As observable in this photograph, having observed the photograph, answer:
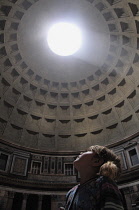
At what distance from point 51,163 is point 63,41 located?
14193 millimetres

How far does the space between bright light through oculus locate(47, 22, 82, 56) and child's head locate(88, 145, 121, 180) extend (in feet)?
57.7

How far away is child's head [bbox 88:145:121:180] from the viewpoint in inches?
94.0

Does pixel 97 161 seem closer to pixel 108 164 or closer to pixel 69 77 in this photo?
pixel 108 164

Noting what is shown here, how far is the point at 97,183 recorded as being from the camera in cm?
219

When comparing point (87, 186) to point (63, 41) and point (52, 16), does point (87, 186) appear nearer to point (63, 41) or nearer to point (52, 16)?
point (52, 16)

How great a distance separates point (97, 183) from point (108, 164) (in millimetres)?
400

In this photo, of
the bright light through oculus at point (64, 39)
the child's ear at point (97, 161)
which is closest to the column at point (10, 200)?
the child's ear at point (97, 161)

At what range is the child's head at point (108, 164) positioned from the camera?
2388 millimetres

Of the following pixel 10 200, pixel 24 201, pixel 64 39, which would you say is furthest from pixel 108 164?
pixel 64 39

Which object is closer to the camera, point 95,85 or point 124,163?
point 124,163

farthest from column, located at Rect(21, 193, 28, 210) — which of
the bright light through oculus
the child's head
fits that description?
the bright light through oculus

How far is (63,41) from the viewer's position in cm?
1997

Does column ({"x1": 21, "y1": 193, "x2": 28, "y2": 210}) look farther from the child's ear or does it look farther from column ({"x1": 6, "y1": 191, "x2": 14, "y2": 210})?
the child's ear

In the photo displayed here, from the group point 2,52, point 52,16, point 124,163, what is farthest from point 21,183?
point 52,16
